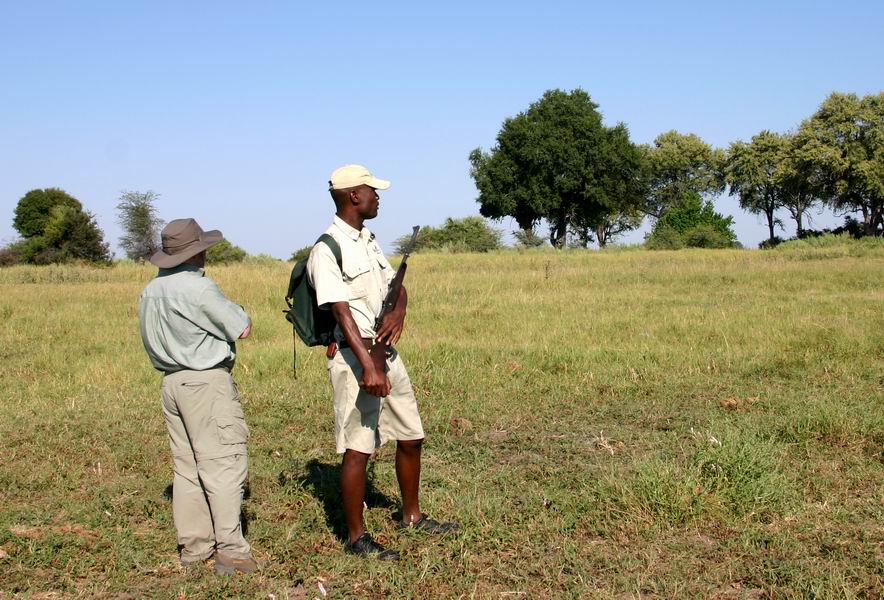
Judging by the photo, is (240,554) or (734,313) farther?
(734,313)

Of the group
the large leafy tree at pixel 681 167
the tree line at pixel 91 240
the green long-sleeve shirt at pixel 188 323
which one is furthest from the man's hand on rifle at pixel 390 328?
the large leafy tree at pixel 681 167

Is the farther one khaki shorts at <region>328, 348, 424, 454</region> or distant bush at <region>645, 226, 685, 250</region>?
distant bush at <region>645, 226, 685, 250</region>

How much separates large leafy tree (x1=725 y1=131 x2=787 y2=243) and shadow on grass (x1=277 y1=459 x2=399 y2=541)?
1910 inches

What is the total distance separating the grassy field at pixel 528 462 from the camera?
4004 mm

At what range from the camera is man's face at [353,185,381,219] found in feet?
13.4

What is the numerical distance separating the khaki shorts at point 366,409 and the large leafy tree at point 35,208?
5123cm

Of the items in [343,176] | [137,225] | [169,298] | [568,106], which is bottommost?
[169,298]

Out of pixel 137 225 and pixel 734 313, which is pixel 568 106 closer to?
pixel 137 225

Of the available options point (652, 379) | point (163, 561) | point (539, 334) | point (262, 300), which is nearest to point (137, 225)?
point (262, 300)

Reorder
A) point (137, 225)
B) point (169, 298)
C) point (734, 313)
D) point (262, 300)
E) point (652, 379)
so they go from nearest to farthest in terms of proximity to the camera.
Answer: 1. point (169, 298)
2. point (652, 379)
3. point (734, 313)
4. point (262, 300)
5. point (137, 225)

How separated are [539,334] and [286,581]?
735 cm

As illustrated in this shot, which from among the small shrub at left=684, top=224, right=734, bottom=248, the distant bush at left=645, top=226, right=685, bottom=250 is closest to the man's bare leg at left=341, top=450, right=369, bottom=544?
the distant bush at left=645, top=226, right=685, bottom=250

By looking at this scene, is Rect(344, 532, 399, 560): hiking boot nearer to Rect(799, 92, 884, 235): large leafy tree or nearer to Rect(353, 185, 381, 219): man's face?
Rect(353, 185, 381, 219): man's face

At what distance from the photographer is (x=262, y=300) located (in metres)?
15.4
